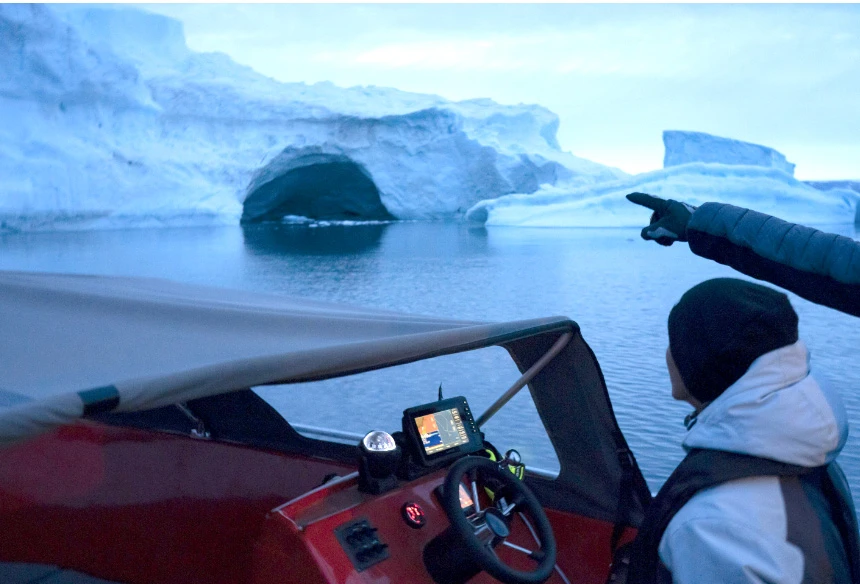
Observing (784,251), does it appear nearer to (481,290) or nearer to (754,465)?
(754,465)

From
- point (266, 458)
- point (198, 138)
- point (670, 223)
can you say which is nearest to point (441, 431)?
point (266, 458)

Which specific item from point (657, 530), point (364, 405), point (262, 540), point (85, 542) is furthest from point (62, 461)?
point (364, 405)

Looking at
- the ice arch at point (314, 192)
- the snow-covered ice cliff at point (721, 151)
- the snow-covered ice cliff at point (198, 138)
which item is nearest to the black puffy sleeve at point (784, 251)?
the snow-covered ice cliff at point (198, 138)

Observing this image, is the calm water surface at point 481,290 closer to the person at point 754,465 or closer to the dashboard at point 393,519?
the person at point 754,465

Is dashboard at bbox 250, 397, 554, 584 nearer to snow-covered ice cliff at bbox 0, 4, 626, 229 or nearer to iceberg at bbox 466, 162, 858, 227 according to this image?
iceberg at bbox 466, 162, 858, 227

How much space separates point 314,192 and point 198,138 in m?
7.41

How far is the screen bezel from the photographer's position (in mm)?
1979

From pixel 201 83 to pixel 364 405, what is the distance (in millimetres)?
22975

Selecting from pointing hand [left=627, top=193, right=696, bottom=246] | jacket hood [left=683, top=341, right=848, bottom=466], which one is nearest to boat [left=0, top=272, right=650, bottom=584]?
pointing hand [left=627, top=193, right=696, bottom=246]

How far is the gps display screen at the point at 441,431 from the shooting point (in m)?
2.01

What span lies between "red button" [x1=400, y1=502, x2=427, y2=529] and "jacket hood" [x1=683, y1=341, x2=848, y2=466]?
0.99 m

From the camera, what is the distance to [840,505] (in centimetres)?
108

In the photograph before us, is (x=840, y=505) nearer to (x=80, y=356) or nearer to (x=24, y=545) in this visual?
(x=80, y=356)

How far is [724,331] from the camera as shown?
1.06 m
